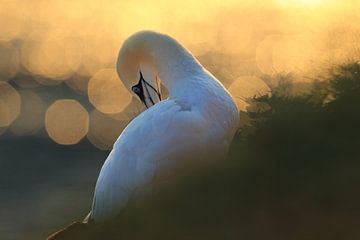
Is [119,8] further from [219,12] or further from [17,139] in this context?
[17,139]

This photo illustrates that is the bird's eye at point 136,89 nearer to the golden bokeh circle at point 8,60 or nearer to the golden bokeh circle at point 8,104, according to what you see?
the golden bokeh circle at point 8,104

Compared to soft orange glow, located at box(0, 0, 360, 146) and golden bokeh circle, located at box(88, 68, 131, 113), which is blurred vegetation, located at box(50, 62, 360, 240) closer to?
soft orange glow, located at box(0, 0, 360, 146)

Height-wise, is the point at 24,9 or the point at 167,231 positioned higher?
the point at 167,231

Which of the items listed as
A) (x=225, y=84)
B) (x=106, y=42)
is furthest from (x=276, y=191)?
(x=106, y=42)

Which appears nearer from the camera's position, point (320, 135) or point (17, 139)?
point (320, 135)

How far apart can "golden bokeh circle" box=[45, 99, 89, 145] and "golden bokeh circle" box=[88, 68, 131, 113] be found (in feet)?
2.00

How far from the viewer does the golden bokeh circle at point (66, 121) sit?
2619 cm

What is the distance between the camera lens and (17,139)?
84.9ft

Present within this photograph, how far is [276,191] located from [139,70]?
4.99 m

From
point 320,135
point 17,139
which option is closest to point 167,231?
point 320,135

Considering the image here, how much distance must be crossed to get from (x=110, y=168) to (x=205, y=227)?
2.72 metres

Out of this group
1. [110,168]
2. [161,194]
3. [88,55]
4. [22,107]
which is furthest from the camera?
[88,55]

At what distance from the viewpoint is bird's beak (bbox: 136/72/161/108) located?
1047 centimetres

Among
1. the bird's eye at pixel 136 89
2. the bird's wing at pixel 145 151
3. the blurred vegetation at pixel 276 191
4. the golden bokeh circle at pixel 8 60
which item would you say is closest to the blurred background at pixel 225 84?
the blurred vegetation at pixel 276 191
